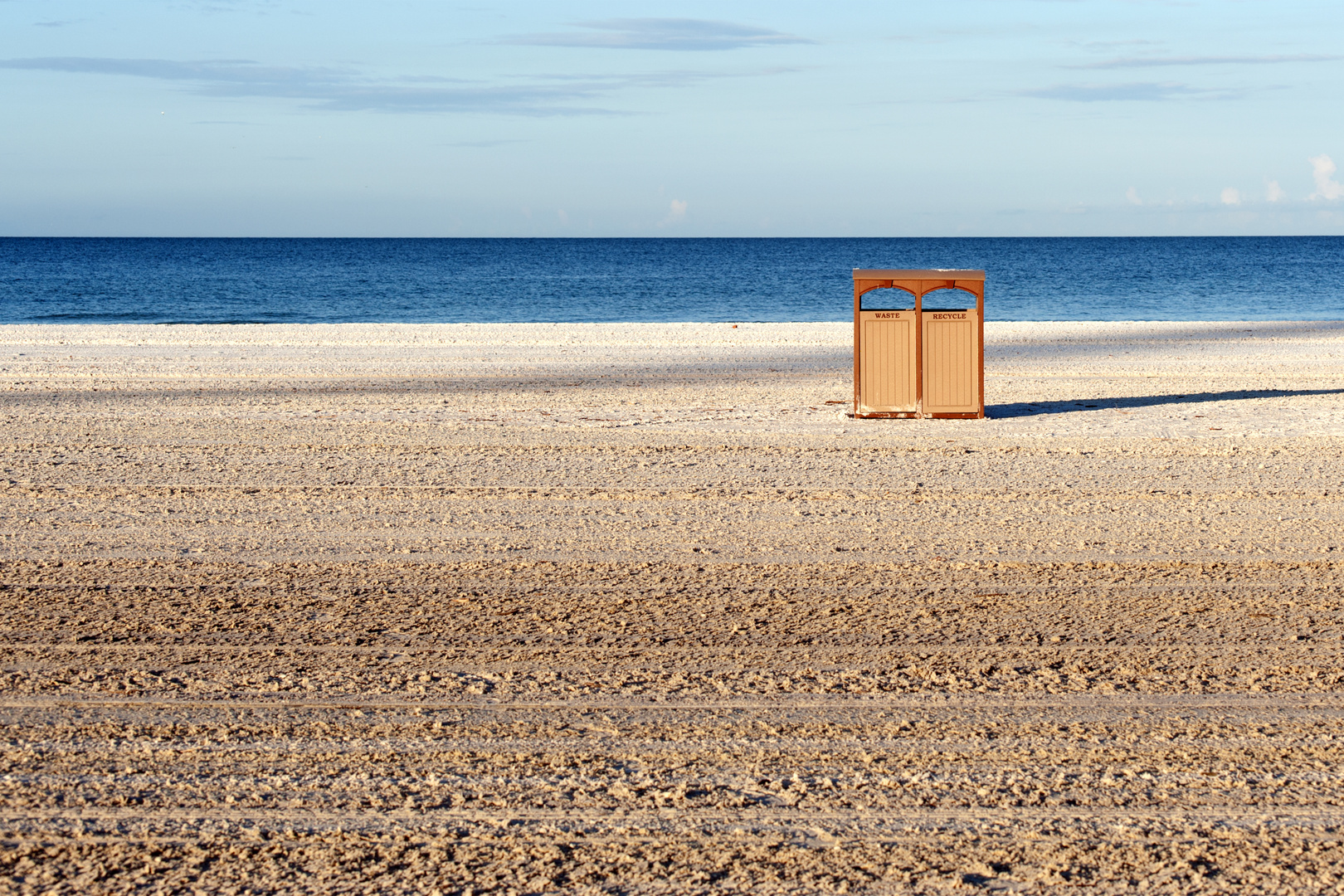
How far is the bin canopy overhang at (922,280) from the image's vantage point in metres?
11.4

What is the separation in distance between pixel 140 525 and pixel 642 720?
416cm

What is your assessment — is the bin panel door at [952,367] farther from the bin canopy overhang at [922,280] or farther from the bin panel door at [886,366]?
the bin canopy overhang at [922,280]

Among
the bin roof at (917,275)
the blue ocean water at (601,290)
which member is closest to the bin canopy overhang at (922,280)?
the bin roof at (917,275)

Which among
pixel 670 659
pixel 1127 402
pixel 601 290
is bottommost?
pixel 670 659

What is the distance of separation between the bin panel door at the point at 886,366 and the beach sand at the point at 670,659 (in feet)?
3.15

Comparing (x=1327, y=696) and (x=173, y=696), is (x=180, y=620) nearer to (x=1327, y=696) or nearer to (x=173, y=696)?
(x=173, y=696)

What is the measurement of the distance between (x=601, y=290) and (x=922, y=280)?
141 feet

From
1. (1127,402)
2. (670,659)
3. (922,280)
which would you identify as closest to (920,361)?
(922,280)

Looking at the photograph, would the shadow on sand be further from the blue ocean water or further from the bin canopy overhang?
the blue ocean water

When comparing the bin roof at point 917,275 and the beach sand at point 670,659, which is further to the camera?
the bin roof at point 917,275

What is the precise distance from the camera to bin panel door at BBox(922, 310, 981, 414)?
37.9 feet

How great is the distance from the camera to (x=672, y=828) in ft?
11.2

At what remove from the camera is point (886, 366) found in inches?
456

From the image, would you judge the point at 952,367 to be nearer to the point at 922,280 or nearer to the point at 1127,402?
the point at 922,280
